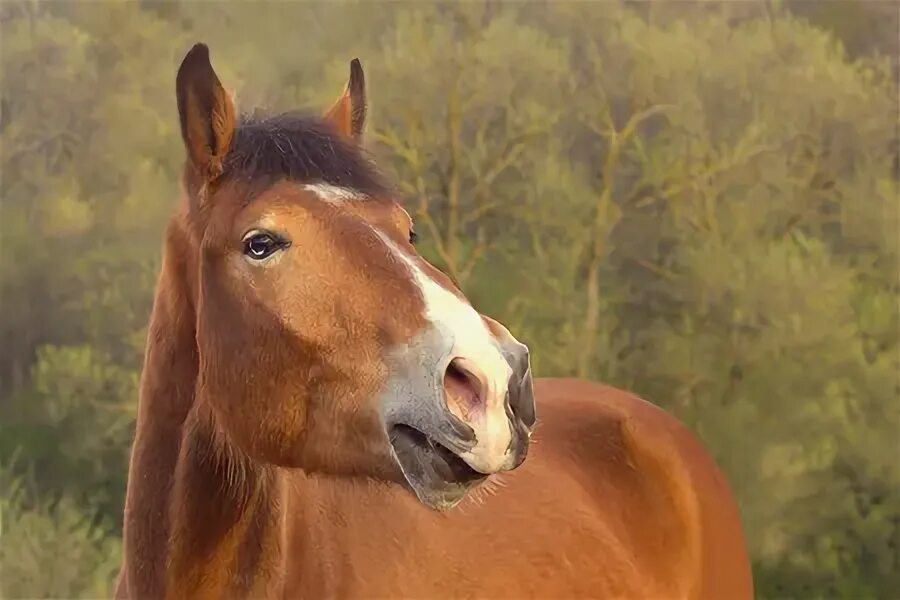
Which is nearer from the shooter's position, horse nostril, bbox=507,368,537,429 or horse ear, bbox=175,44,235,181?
horse nostril, bbox=507,368,537,429

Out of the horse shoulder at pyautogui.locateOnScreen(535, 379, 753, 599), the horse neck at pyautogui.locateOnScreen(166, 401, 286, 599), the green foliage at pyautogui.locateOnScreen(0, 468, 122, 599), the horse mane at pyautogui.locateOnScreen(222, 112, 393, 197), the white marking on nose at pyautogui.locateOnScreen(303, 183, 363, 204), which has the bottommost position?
the green foliage at pyautogui.locateOnScreen(0, 468, 122, 599)

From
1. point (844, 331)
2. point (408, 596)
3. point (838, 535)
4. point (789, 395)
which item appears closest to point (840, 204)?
point (844, 331)

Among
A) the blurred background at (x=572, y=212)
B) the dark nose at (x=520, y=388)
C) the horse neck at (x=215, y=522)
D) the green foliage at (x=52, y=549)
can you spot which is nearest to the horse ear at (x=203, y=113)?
the horse neck at (x=215, y=522)

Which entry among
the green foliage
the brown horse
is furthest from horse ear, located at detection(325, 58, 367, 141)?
the green foliage

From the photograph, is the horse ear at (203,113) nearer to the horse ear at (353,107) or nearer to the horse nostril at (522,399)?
the horse ear at (353,107)

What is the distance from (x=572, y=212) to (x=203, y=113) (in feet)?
4.14

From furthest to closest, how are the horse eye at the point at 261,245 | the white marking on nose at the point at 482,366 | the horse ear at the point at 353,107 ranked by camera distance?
the horse ear at the point at 353,107 → the horse eye at the point at 261,245 → the white marking on nose at the point at 482,366

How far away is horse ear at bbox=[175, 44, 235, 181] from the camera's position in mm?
825

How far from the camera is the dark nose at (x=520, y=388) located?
72 cm

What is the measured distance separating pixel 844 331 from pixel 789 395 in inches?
8.2

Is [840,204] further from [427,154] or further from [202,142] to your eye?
[202,142]

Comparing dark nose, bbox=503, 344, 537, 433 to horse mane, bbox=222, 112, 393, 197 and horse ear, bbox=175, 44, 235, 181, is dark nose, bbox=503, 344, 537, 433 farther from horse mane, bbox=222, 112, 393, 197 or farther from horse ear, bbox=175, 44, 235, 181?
horse ear, bbox=175, 44, 235, 181

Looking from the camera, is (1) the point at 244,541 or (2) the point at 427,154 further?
(2) the point at 427,154

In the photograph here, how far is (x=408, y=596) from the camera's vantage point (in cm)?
109
